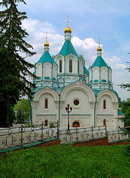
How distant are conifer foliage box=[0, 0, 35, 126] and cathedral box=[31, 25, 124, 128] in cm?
1111

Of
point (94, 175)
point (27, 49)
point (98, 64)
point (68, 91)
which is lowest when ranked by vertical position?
point (94, 175)

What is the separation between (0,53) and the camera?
15406 mm

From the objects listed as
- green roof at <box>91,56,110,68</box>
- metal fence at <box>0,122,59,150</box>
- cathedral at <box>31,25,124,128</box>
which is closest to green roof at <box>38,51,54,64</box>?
cathedral at <box>31,25,124,128</box>

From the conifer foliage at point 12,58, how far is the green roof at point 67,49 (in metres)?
15.9

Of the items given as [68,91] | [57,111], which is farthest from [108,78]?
[57,111]

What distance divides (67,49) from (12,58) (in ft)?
62.0

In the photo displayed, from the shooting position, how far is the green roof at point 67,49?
111 feet

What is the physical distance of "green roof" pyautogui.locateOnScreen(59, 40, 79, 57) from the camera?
33778 millimetres

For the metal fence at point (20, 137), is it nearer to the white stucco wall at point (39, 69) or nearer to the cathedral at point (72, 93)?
the cathedral at point (72, 93)

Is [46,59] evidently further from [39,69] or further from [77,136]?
[77,136]

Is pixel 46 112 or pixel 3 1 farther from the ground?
pixel 3 1

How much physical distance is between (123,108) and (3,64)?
1098 cm

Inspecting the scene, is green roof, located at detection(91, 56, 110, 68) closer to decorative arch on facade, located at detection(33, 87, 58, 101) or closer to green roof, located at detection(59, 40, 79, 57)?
green roof, located at detection(59, 40, 79, 57)

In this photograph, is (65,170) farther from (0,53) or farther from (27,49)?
(27,49)
